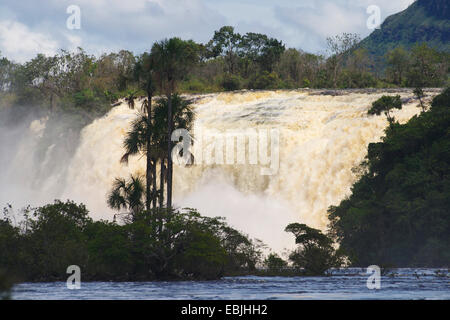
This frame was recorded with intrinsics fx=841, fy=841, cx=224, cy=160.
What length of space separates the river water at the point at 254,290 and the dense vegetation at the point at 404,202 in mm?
10812

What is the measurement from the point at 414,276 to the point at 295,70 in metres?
64.1

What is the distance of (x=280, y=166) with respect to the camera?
182 feet

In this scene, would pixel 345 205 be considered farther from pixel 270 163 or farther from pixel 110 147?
pixel 110 147

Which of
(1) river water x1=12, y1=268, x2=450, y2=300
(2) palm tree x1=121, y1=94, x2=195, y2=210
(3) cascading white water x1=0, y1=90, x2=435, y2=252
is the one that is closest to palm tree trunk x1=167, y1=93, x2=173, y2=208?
(2) palm tree x1=121, y1=94, x2=195, y2=210

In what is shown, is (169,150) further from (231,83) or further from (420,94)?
(231,83)

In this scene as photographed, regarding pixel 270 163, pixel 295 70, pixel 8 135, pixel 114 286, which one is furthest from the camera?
pixel 295 70

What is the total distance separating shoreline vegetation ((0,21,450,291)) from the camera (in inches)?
1320

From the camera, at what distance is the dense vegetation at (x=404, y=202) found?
46.6m

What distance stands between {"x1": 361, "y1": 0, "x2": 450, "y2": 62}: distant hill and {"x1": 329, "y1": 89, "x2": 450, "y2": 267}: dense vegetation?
4793 inches

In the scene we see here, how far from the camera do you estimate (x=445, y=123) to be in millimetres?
48750

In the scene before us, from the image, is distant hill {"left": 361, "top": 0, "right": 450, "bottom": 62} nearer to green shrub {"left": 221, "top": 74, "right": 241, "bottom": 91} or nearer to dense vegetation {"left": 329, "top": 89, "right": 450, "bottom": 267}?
green shrub {"left": 221, "top": 74, "right": 241, "bottom": 91}

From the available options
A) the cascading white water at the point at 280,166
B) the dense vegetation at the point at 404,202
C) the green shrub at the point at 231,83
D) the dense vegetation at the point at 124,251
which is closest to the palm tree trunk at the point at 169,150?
the dense vegetation at the point at 124,251

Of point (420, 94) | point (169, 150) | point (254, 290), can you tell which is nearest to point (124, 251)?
point (254, 290)
